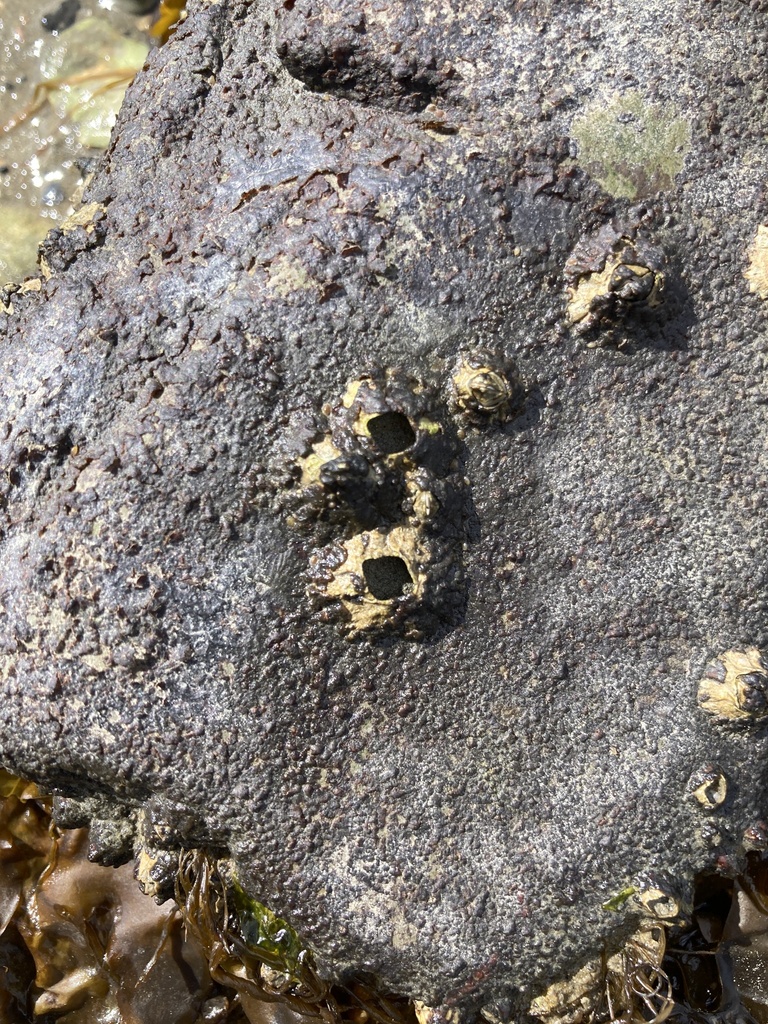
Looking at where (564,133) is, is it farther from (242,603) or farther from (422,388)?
(242,603)

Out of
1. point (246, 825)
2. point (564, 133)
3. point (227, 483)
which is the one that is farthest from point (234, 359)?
point (246, 825)

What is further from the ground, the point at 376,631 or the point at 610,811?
the point at 376,631

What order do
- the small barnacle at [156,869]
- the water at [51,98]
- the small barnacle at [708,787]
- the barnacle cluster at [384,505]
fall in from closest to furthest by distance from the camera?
the barnacle cluster at [384,505] < the small barnacle at [708,787] < the small barnacle at [156,869] < the water at [51,98]

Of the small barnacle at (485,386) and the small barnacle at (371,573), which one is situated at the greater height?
the small barnacle at (485,386)

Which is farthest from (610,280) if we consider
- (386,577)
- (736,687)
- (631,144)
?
(736,687)

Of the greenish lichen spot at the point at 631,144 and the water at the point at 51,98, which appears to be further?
the water at the point at 51,98

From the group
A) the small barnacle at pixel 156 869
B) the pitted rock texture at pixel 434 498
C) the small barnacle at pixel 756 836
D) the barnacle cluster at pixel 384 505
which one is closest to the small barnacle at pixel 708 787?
the pitted rock texture at pixel 434 498

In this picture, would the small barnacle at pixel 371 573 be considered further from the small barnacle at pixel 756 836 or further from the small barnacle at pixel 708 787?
the small barnacle at pixel 756 836
